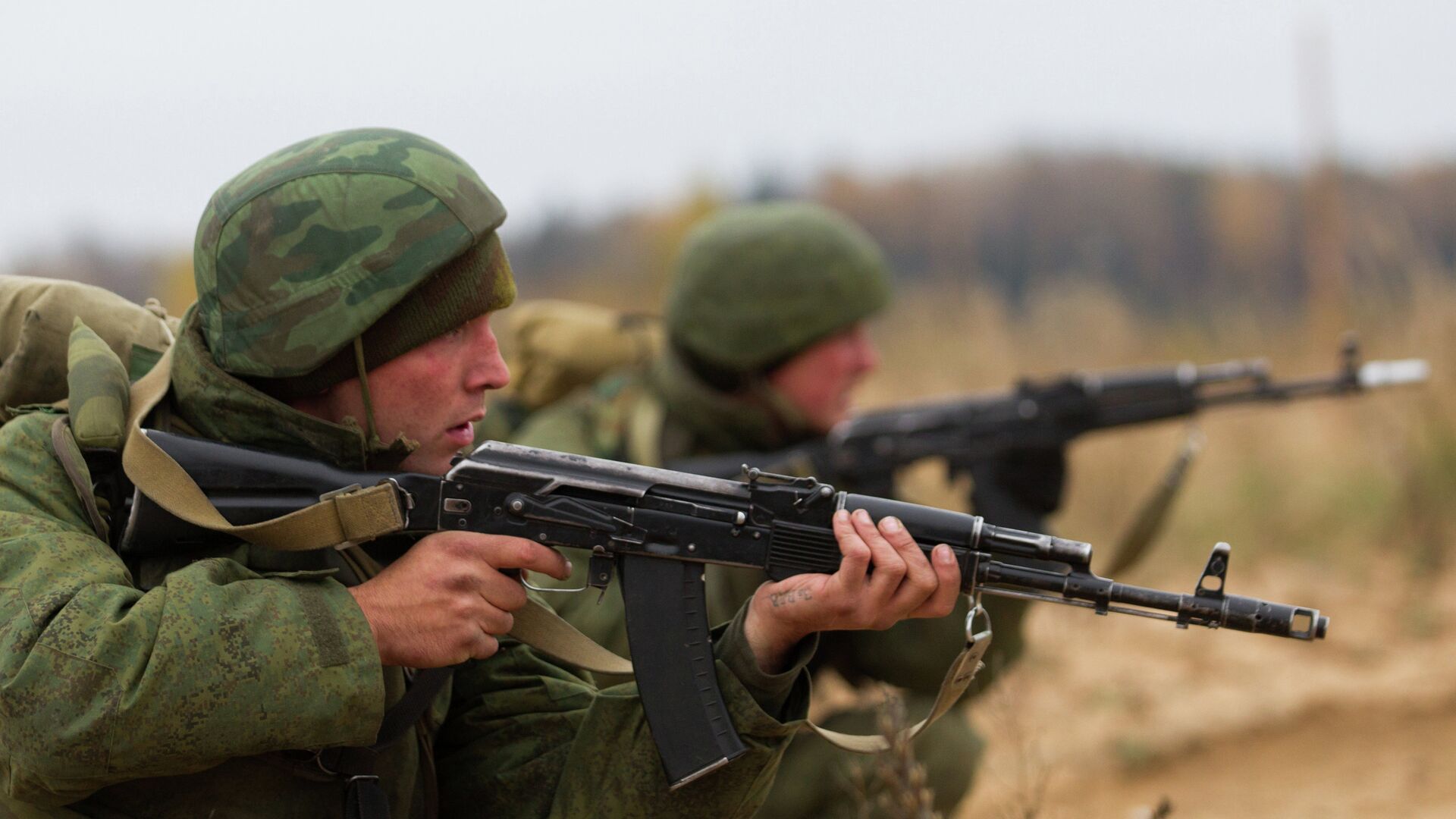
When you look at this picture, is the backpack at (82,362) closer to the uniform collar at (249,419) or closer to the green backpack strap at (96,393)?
the green backpack strap at (96,393)

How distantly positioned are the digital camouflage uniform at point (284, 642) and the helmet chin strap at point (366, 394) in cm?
2

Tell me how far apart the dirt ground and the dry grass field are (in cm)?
1

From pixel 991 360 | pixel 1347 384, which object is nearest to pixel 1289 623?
pixel 1347 384

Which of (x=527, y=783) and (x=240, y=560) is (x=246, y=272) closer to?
(x=240, y=560)

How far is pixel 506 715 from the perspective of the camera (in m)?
2.58

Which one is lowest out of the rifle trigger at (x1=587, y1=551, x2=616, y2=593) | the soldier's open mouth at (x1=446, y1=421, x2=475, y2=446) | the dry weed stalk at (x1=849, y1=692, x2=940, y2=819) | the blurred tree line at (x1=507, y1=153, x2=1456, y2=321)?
the dry weed stalk at (x1=849, y1=692, x2=940, y2=819)

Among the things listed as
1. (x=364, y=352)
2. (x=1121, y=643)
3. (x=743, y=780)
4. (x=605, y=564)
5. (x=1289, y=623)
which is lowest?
(x=1121, y=643)

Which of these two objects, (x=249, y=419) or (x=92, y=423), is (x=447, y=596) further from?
(x=92, y=423)

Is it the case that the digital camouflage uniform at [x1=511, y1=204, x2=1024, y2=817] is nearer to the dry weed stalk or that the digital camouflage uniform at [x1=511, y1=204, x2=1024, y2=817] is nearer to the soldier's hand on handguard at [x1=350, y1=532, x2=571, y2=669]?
the dry weed stalk

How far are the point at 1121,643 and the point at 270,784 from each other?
624 centimetres

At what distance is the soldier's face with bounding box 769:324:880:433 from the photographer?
493cm

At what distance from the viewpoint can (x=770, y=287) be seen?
4.92 metres

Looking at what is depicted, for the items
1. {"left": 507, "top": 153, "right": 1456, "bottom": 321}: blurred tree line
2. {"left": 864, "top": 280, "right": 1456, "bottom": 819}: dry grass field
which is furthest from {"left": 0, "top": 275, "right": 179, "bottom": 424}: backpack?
{"left": 507, "top": 153, "right": 1456, "bottom": 321}: blurred tree line

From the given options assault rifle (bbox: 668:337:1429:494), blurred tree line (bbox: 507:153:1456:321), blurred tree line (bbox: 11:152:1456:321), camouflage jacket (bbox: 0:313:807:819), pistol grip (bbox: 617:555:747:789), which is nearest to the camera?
camouflage jacket (bbox: 0:313:807:819)
